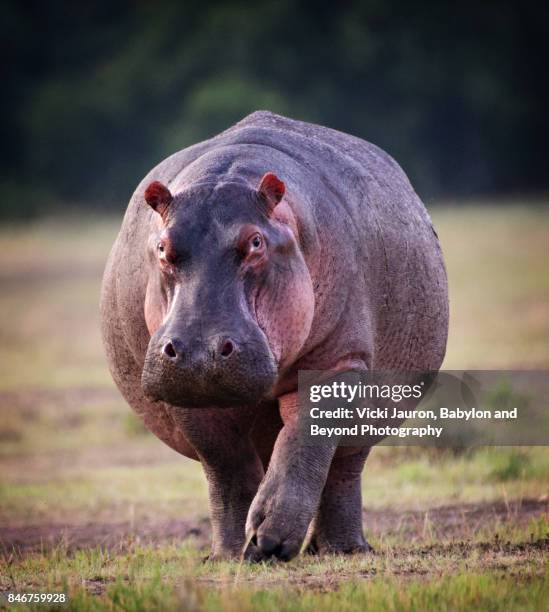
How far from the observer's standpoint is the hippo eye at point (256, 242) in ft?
23.3

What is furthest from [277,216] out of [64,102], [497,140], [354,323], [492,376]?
[64,102]

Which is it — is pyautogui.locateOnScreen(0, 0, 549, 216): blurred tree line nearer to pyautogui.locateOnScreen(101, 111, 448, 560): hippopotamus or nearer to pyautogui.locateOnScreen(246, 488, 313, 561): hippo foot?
pyautogui.locateOnScreen(101, 111, 448, 560): hippopotamus

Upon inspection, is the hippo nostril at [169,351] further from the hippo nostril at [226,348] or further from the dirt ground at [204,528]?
the dirt ground at [204,528]

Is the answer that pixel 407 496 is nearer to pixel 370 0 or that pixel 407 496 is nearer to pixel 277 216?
pixel 277 216

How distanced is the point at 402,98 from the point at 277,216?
42793 mm

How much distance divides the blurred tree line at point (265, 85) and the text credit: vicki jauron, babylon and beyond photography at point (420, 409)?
29611 millimetres

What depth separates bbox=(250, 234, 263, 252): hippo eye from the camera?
7.10 m

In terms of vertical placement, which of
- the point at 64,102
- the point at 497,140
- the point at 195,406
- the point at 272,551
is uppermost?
the point at 64,102

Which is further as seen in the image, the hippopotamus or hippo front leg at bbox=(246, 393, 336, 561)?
hippo front leg at bbox=(246, 393, 336, 561)

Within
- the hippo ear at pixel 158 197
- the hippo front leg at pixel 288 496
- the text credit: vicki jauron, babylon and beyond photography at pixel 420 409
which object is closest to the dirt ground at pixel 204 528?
the text credit: vicki jauron, babylon and beyond photography at pixel 420 409

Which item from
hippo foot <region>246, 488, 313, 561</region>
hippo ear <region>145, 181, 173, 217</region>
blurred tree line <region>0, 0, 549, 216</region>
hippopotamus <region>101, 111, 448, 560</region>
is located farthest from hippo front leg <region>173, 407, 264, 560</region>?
blurred tree line <region>0, 0, 549, 216</region>

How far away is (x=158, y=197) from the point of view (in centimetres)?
727

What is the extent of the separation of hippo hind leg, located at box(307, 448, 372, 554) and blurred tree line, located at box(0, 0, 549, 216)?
33999 millimetres

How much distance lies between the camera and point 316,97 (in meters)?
49.7
